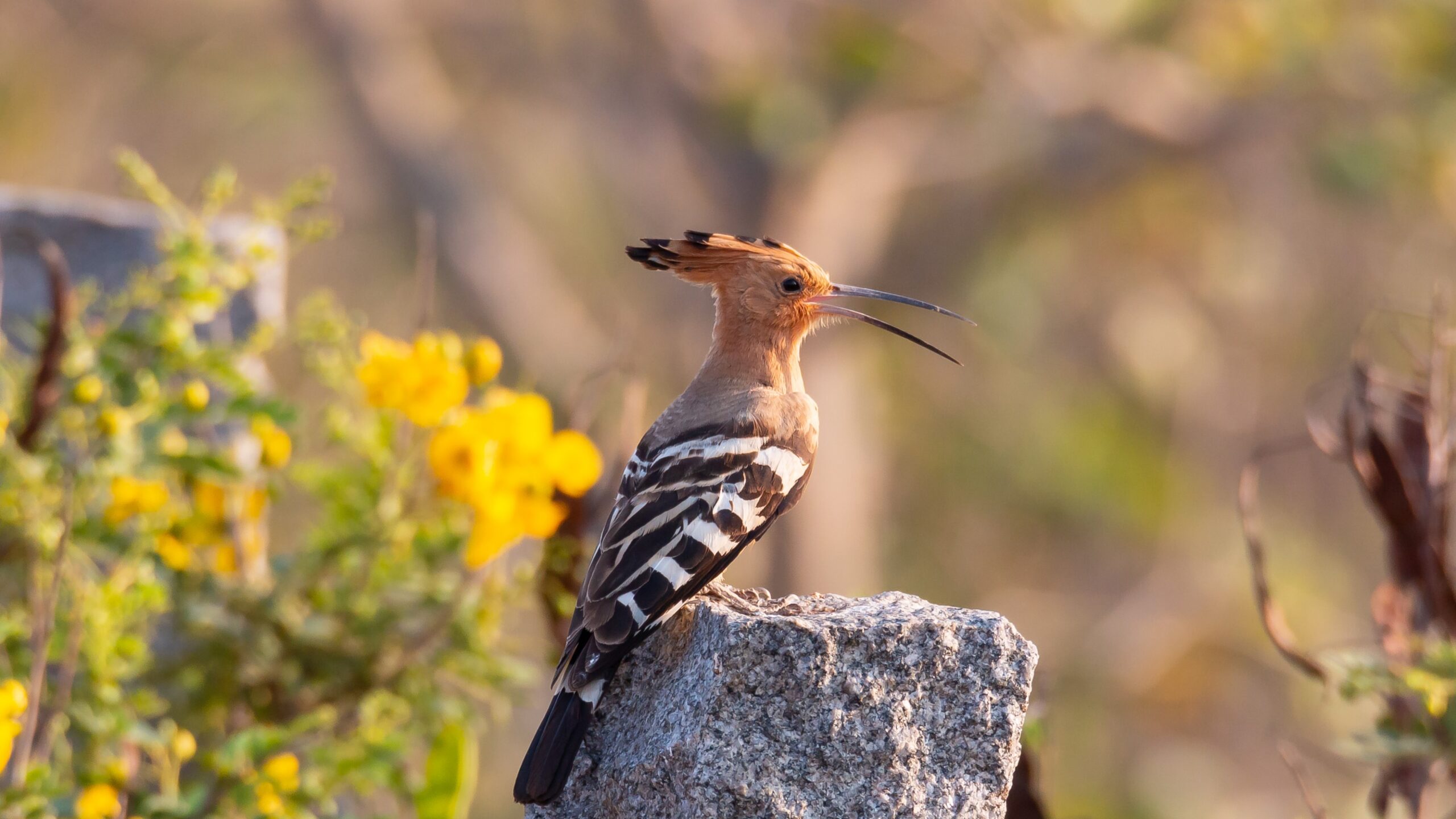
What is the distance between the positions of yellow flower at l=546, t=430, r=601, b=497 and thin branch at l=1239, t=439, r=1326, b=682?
4.00ft

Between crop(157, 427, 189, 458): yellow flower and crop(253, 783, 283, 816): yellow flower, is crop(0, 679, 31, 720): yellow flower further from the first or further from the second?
crop(157, 427, 189, 458): yellow flower

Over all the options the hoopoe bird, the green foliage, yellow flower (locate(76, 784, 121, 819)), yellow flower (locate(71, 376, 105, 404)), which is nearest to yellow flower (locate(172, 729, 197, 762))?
the green foliage

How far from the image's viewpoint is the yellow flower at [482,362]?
3.12m

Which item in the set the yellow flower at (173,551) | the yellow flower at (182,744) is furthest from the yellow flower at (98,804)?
the yellow flower at (173,551)

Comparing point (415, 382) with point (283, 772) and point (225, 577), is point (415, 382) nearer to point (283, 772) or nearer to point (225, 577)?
point (225, 577)

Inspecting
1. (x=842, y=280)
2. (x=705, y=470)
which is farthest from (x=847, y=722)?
(x=842, y=280)

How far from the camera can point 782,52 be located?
11.1 meters

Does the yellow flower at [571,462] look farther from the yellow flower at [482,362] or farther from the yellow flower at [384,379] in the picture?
the yellow flower at [384,379]

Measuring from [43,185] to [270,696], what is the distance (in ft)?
34.7

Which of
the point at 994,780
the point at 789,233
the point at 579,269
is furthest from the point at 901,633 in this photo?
the point at 579,269

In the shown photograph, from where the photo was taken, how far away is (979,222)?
12148 millimetres

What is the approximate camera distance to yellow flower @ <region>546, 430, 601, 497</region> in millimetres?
3045

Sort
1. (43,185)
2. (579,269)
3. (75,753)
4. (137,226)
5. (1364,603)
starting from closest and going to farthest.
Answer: (75,753) < (137,226) < (43,185) < (1364,603) < (579,269)

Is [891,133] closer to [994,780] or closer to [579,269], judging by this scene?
[579,269]
